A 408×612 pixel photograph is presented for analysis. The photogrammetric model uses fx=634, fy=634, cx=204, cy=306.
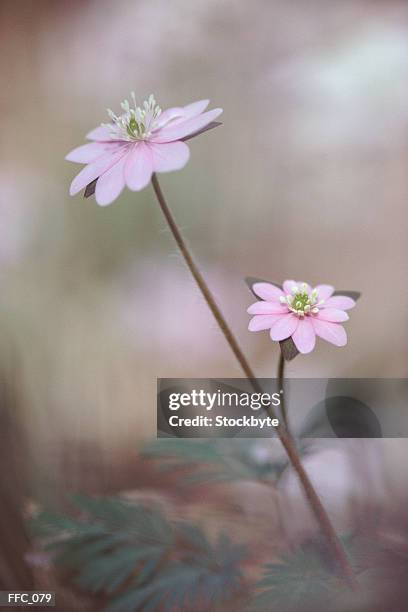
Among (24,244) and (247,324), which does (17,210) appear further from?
(247,324)

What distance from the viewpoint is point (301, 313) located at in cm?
61

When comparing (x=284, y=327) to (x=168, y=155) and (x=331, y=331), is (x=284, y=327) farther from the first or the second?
(x=168, y=155)

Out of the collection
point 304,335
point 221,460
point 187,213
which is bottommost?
point 221,460

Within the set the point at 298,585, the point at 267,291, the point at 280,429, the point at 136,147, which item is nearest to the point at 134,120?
the point at 136,147

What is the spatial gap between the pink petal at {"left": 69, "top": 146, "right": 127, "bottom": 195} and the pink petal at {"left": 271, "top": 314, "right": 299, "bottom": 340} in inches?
8.7

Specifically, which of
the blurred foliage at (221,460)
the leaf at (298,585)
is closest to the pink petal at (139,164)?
the blurred foliage at (221,460)

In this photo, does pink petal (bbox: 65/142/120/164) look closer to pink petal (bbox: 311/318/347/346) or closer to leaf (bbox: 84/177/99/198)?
leaf (bbox: 84/177/99/198)

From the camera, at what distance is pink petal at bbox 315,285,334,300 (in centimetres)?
64

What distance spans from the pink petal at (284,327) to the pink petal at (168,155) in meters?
0.18

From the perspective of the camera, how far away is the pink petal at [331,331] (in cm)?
61

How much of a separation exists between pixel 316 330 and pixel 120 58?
0.35 meters

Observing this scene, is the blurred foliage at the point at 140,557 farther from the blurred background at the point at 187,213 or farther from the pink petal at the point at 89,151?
the pink petal at the point at 89,151

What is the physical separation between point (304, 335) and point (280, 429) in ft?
0.33

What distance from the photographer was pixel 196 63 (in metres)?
0.66
